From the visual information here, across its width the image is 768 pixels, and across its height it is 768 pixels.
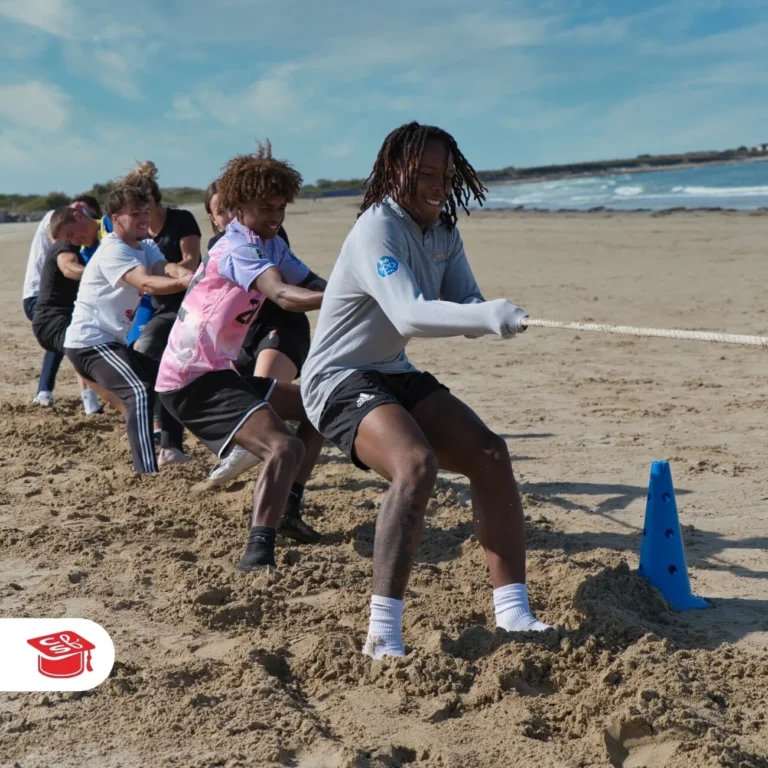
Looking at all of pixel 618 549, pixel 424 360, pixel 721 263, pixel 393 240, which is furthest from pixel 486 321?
pixel 721 263

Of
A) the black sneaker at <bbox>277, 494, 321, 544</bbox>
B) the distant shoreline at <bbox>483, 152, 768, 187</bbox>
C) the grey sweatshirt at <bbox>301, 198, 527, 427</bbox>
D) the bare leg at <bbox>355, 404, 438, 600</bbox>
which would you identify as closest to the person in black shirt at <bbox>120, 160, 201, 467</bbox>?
the black sneaker at <bbox>277, 494, 321, 544</bbox>

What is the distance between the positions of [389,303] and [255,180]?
1578 mm

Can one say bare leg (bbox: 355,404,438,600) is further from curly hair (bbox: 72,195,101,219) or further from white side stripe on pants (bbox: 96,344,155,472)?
curly hair (bbox: 72,195,101,219)

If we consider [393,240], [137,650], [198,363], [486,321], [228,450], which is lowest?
[137,650]

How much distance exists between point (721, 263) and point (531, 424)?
10.6 m

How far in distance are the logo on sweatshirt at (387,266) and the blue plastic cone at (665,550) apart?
1.53 meters

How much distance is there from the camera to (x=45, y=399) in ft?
26.5

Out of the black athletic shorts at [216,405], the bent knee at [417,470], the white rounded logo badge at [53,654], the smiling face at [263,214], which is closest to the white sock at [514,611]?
the bent knee at [417,470]

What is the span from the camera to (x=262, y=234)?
4895 millimetres

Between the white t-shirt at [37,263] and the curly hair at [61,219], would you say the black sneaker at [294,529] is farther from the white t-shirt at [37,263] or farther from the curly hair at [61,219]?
the white t-shirt at [37,263]

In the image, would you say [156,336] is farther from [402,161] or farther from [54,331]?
[402,161]

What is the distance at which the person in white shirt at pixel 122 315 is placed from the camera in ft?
19.4

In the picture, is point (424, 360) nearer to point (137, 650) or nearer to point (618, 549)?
point (618, 549)

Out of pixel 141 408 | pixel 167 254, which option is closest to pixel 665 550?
pixel 141 408
